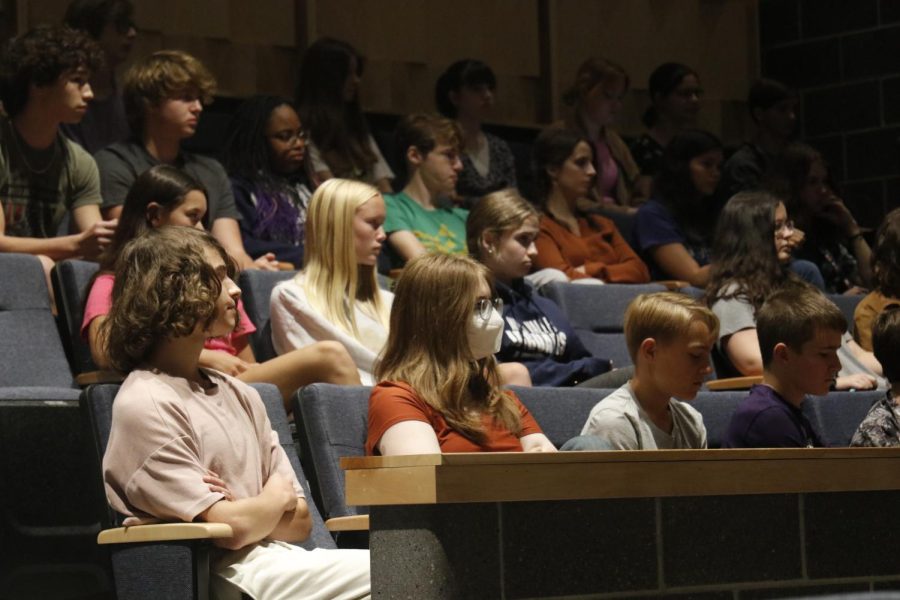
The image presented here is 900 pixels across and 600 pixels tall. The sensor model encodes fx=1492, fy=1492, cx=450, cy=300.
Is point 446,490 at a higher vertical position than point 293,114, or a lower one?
lower

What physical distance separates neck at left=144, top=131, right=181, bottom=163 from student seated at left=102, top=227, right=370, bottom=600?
5.12 feet

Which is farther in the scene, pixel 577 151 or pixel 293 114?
pixel 577 151

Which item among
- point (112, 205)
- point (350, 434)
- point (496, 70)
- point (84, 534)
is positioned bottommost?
point (84, 534)

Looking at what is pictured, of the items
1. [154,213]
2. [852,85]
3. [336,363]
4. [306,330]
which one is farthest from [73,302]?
[852,85]

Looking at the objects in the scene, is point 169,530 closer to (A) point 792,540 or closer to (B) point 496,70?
(A) point 792,540

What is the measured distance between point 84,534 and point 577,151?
7.61 feet

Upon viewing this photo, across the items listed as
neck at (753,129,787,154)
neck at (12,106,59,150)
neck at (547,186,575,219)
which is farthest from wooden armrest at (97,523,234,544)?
neck at (753,129,787,154)

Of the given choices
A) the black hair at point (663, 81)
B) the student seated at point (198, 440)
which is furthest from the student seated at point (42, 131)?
the black hair at point (663, 81)

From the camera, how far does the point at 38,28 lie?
358cm

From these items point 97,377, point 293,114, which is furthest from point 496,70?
point 97,377

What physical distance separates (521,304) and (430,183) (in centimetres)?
85

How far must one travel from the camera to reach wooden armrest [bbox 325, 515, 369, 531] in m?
2.35

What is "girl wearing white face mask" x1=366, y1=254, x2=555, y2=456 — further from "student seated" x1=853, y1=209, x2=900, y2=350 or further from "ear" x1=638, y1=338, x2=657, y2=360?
"student seated" x1=853, y1=209, x2=900, y2=350

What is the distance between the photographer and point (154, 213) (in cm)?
312
